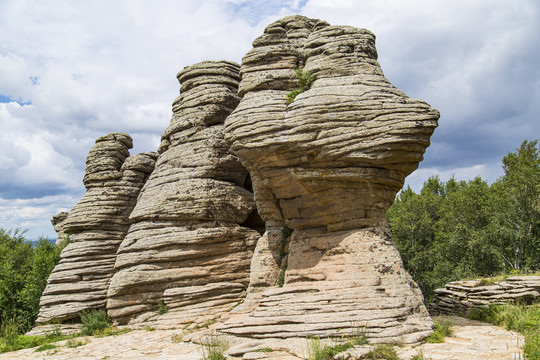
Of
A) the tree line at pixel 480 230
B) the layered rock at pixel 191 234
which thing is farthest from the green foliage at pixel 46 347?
the tree line at pixel 480 230

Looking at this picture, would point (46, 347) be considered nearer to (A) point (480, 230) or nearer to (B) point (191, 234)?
(B) point (191, 234)

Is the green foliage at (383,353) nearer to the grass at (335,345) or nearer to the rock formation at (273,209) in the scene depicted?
the grass at (335,345)

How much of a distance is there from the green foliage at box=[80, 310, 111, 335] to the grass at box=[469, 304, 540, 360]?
1750 cm

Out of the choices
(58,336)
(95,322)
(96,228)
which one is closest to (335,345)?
(95,322)

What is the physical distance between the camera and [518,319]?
13273 mm

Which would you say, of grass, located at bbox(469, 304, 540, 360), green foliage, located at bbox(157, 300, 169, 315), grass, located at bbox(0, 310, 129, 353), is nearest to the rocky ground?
grass, located at bbox(469, 304, 540, 360)

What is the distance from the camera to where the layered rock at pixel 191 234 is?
61.4ft

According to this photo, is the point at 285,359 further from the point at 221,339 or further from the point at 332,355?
the point at 221,339

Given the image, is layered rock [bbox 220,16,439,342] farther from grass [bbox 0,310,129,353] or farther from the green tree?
the green tree

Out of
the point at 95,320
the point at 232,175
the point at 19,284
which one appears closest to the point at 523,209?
the point at 232,175

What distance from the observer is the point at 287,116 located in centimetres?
1479

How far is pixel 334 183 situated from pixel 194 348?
7.68m

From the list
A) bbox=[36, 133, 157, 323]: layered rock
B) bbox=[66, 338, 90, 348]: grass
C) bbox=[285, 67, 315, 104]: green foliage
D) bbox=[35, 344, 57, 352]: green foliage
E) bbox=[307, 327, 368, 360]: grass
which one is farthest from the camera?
bbox=[36, 133, 157, 323]: layered rock

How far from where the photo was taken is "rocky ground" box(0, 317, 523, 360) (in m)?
9.95
